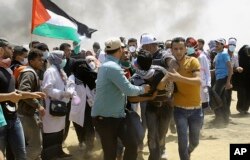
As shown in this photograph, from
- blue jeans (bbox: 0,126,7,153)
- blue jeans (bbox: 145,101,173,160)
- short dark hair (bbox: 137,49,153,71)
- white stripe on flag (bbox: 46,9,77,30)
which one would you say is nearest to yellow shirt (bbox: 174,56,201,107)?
blue jeans (bbox: 145,101,173,160)

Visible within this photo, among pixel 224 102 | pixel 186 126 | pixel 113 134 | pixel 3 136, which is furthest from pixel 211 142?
pixel 3 136

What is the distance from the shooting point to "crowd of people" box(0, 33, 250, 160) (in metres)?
4.99

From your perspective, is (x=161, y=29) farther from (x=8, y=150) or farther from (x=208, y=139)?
(x=8, y=150)

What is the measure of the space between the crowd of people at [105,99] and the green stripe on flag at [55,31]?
0.26 metres

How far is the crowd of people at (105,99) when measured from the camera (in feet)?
16.4

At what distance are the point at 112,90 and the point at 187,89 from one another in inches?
46.8

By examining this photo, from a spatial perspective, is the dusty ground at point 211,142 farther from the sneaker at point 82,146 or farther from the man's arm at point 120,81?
the man's arm at point 120,81

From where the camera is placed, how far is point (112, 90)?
16.4ft

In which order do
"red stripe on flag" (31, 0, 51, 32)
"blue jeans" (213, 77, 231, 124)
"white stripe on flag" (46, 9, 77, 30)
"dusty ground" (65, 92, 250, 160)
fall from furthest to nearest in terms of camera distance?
"blue jeans" (213, 77, 231, 124), "white stripe on flag" (46, 9, 77, 30), "red stripe on flag" (31, 0, 51, 32), "dusty ground" (65, 92, 250, 160)

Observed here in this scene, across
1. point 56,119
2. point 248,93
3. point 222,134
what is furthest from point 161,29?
point 56,119

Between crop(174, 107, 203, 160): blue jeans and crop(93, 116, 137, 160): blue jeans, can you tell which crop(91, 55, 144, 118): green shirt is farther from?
crop(174, 107, 203, 160): blue jeans

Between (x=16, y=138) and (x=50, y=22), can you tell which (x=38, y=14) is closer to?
(x=50, y=22)

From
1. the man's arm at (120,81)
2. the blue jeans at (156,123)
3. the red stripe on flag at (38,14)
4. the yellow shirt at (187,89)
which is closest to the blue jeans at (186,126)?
the yellow shirt at (187,89)

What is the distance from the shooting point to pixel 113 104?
5.03 m
